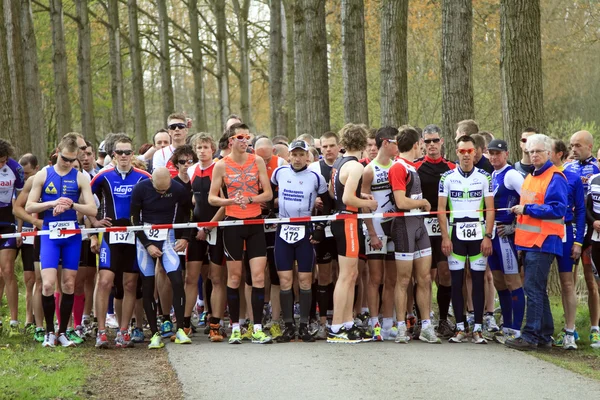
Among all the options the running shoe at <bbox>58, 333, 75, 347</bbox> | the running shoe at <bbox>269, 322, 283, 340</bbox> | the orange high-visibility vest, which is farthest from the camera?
the running shoe at <bbox>269, 322, 283, 340</bbox>

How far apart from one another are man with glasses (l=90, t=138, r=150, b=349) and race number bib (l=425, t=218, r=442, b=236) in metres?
3.50

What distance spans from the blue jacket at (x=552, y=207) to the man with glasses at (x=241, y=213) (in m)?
3.06

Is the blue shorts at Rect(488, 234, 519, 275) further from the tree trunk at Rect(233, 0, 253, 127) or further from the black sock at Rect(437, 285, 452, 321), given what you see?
the tree trunk at Rect(233, 0, 253, 127)

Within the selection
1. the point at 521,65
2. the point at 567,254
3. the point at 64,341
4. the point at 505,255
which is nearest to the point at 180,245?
the point at 64,341

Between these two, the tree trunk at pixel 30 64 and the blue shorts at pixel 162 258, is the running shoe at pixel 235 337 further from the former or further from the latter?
the tree trunk at pixel 30 64

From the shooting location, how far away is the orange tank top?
1091cm

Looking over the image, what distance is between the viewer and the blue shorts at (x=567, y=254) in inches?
413

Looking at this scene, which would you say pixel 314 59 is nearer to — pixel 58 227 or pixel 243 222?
pixel 243 222

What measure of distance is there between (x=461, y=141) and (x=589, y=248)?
2058mm

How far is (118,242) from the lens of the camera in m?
11.1

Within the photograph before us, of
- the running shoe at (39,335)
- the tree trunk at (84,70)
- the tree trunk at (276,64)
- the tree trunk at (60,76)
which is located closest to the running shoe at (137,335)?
the running shoe at (39,335)

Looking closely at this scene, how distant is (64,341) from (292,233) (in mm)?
Answer: 3039

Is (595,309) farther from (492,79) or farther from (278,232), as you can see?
(492,79)

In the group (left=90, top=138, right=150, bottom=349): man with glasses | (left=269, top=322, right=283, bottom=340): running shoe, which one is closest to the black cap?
(left=269, top=322, right=283, bottom=340): running shoe
